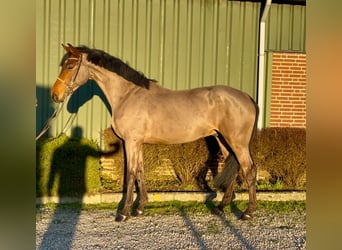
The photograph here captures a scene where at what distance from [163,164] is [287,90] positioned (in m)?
2.87

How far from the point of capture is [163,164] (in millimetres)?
7863

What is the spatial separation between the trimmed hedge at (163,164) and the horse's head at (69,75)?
141 cm

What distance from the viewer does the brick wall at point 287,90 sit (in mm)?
8828

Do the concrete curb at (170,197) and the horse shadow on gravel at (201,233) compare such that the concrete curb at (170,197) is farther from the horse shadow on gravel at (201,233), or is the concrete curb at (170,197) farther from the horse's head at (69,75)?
the horse's head at (69,75)

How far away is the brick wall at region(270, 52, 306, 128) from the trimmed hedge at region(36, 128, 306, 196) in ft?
2.08

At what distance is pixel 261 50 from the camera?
8656 millimetres

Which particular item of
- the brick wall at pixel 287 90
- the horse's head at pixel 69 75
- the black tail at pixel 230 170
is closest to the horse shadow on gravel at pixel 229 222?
the black tail at pixel 230 170

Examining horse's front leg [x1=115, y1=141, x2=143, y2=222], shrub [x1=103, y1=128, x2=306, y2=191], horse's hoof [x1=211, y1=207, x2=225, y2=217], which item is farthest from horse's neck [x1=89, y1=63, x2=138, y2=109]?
horse's hoof [x1=211, y1=207, x2=225, y2=217]

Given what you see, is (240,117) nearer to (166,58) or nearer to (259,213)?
(259,213)

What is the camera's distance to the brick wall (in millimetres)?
8828

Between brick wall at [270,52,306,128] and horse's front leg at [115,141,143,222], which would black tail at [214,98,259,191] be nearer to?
horse's front leg at [115,141,143,222]

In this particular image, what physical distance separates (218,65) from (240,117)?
272cm

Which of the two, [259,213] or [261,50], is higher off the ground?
[261,50]
